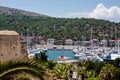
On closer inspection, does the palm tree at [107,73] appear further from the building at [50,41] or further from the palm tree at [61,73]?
the building at [50,41]

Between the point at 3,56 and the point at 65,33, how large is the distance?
499ft

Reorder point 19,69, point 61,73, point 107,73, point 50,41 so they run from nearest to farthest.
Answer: point 19,69
point 61,73
point 107,73
point 50,41

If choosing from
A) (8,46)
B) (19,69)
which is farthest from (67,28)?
(19,69)

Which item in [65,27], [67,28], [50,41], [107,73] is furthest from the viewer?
[65,27]

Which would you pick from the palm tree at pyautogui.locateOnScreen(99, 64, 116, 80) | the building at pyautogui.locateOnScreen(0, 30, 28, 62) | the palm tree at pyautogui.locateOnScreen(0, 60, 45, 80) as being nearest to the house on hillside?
the palm tree at pyautogui.locateOnScreen(99, 64, 116, 80)

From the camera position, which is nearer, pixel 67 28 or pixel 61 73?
pixel 61 73

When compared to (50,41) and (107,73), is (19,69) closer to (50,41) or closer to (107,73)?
(107,73)

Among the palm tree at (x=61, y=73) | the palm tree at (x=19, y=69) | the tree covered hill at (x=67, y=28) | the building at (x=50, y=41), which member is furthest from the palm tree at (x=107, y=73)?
the tree covered hill at (x=67, y=28)

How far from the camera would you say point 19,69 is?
522 cm

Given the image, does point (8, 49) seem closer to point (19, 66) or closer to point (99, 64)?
point (19, 66)

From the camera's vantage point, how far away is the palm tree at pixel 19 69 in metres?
5.19

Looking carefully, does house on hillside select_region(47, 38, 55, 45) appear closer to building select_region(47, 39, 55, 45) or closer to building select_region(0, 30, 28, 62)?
building select_region(47, 39, 55, 45)

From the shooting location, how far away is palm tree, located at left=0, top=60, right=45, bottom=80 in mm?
5188

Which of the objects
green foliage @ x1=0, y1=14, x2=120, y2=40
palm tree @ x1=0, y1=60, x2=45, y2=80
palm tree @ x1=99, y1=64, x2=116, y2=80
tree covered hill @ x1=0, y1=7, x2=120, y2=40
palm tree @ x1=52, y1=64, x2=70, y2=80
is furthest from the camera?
green foliage @ x1=0, y1=14, x2=120, y2=40
